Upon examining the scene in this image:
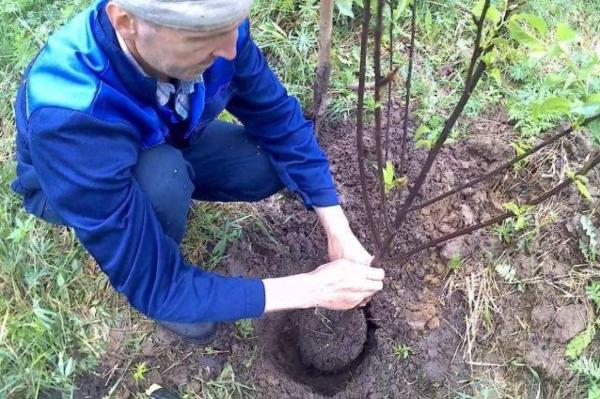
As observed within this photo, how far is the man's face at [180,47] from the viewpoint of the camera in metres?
1.35

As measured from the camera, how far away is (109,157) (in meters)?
1.51

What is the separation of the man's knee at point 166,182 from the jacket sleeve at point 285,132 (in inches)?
11.8

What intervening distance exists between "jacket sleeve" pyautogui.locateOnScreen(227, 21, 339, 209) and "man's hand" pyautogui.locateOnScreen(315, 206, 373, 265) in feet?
0.12

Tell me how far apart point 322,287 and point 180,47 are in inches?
29.3

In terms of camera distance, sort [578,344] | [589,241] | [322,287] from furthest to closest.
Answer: [589,241]
[578,344]
[322,287]

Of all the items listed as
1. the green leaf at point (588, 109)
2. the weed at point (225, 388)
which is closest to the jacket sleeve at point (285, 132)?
the weed at point (225, 388)

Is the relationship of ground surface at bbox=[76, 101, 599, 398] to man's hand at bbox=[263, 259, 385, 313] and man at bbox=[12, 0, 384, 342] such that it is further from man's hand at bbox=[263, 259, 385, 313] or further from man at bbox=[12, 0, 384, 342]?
man's hand at bbox=[263, 259, 385, 313]

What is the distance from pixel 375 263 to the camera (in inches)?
71.9

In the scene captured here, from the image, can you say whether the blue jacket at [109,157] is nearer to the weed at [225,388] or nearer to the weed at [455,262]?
the weed at [225,388]

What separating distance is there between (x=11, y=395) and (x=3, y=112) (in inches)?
49.8

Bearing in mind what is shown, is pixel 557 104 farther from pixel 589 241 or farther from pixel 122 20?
pixel 589 241

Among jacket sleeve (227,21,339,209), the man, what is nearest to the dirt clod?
the man

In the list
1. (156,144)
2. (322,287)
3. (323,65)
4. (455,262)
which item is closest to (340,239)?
(322,287)

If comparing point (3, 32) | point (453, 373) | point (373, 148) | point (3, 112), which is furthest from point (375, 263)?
point (3, 32)
